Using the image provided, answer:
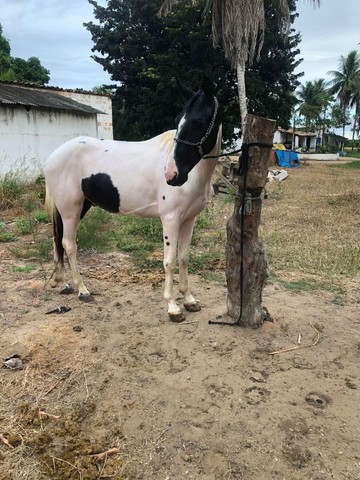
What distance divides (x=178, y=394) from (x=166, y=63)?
64.0ft

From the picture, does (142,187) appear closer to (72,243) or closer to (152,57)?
(72,243)

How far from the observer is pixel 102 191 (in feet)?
12.3

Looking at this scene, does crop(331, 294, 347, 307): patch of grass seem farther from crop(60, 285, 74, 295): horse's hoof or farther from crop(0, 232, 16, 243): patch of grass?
crop(0, 232, 16, 243): patch of grass

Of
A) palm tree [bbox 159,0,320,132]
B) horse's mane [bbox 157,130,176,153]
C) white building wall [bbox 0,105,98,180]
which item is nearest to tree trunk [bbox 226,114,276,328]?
horse's mane [bbox 157,130,176,153]

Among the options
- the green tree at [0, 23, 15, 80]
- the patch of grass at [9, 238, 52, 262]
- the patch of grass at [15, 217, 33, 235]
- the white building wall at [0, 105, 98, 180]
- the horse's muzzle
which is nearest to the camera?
the horse's muzzle

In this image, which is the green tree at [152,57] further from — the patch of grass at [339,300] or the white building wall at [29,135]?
the patch of grass at [339,300]

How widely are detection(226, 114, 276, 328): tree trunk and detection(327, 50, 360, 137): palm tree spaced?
164 feet

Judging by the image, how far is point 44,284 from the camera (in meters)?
4.53

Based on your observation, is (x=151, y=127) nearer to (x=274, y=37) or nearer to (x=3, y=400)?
(x=274, y=37)

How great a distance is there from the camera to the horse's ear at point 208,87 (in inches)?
108

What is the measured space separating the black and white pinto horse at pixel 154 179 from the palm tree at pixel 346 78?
49.8 m

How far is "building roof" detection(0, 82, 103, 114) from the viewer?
39.3ft

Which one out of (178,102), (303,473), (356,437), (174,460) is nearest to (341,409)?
(356,437)

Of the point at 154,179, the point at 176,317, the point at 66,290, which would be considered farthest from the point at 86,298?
the point at 154,179
